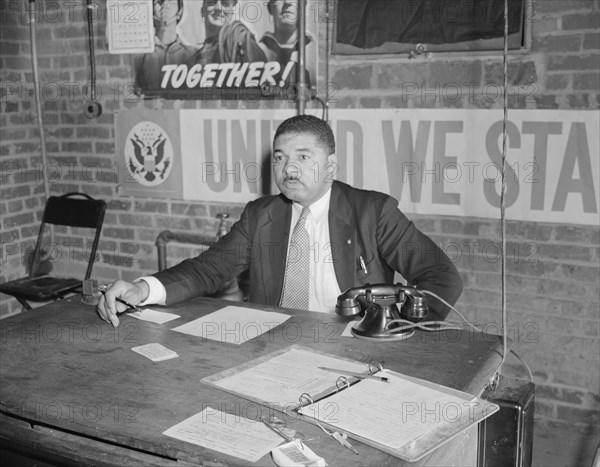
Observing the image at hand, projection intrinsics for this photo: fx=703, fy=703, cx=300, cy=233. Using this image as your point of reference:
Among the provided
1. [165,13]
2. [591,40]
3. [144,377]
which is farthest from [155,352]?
[165,13]

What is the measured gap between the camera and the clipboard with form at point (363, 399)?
1.48 metres

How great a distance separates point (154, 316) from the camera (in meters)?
2.40

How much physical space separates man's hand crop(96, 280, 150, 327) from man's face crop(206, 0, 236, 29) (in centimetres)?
185

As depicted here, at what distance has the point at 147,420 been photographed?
1.60 metres

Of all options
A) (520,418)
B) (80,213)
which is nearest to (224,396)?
(520,418)

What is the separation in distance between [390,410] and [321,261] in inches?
47.0

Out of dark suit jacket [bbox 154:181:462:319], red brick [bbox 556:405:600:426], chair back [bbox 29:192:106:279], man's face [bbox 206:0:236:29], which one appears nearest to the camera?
dark suit jacket [bbox 154:181:462:319]

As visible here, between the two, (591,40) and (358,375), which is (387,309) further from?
(591,40)

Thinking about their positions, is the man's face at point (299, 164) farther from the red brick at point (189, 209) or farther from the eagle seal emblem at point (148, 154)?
the eagle seal emblem at point (148, 154)

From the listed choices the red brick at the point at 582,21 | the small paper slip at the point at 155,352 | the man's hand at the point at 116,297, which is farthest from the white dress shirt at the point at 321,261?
the red brick at the point at 582,21

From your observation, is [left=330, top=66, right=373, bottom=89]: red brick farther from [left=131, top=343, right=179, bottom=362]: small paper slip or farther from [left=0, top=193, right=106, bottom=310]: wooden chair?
[left=131, top=343, right=179, bottom=362]: small paper slip

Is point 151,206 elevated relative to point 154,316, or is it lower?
elevated

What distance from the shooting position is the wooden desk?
1.54 meters

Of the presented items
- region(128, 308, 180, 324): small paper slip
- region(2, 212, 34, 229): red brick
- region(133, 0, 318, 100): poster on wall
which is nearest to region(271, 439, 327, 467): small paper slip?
region(128, 308, 180, 324): small paper slip
